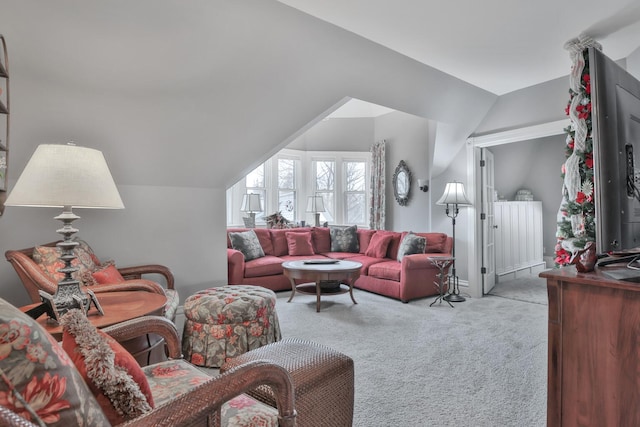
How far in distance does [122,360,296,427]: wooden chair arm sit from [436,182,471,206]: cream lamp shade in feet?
12.2

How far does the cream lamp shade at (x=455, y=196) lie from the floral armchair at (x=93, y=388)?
3.67m

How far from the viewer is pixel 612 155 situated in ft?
4.65

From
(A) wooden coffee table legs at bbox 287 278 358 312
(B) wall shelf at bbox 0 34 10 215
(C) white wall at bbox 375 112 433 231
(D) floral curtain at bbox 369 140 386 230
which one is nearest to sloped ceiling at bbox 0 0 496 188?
(B) wall shelf at bbox 0 34 10 215

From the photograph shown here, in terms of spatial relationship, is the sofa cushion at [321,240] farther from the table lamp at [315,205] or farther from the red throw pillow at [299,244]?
the table lamp at [315,205]

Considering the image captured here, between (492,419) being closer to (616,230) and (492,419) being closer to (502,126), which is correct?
(616,230)

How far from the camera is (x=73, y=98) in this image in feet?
7.80

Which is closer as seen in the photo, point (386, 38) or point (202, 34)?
point (202, 34)

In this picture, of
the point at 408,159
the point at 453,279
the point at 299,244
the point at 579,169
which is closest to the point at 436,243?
the point at 453,279

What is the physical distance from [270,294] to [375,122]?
14.7 ft

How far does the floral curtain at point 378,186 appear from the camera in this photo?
5914mm

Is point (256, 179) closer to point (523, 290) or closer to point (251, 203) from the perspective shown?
point (251, 203)

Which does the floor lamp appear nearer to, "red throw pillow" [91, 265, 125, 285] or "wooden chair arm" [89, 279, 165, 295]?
"wooden chair arm" [89, 279, 165, 295]

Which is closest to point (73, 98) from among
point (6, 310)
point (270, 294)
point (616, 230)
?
point (270, 294)

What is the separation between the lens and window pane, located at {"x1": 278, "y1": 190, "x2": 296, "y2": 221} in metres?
6.26
